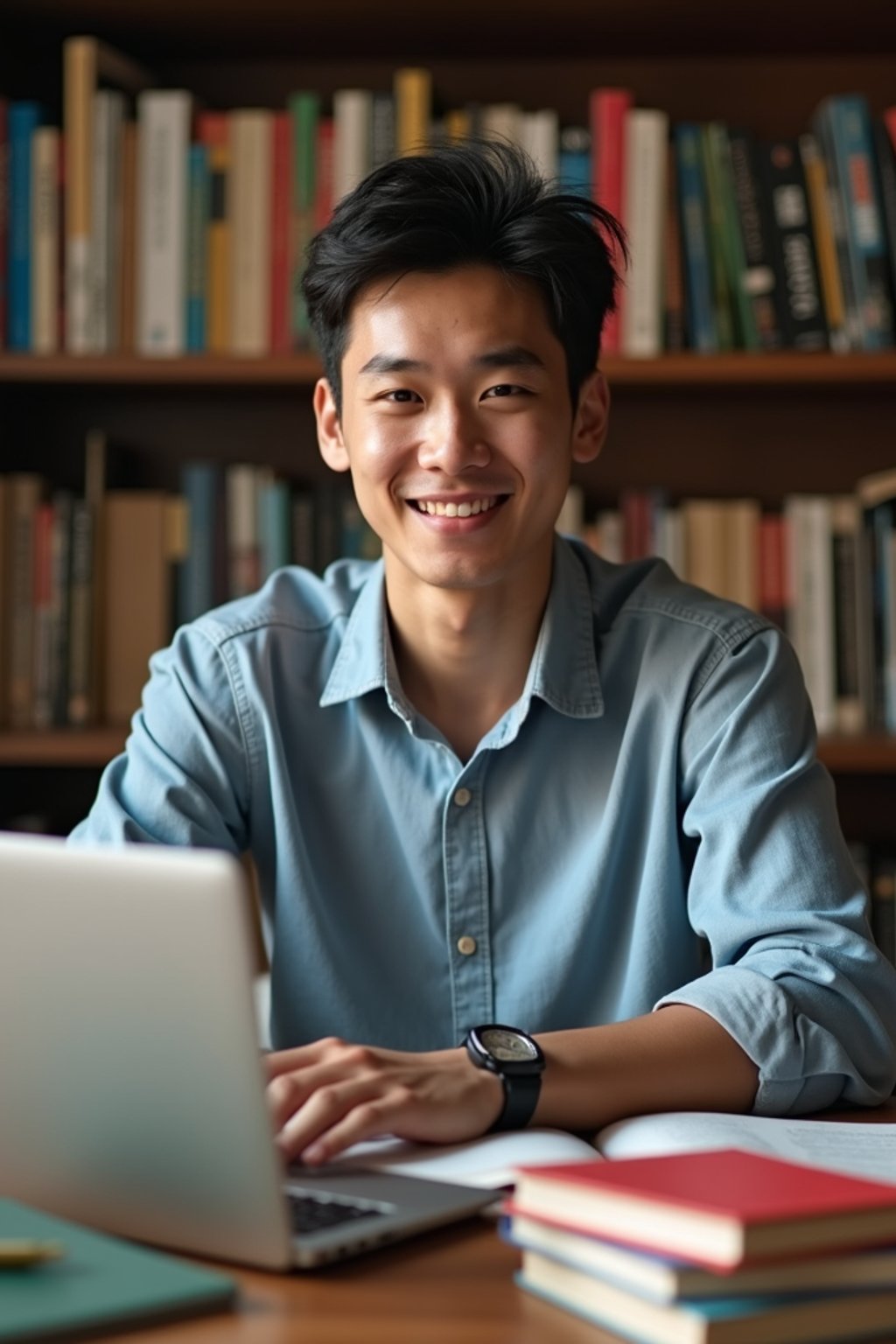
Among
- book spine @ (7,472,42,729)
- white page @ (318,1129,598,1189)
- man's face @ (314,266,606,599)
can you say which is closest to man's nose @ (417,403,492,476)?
man's face @ (314,266,606,599)

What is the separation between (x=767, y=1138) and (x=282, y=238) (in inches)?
61.4

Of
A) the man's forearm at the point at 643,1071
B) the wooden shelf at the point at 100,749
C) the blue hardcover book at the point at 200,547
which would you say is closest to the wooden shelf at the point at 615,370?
the blue hardcover book at the point at 200,547

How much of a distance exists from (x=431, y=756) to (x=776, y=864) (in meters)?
0.35

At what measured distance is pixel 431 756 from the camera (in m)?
1.52

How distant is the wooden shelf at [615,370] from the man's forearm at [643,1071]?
1198 mm

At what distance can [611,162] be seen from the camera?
2211 mm

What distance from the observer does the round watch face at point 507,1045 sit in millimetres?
1070

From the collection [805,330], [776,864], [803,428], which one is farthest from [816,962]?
[803,428]

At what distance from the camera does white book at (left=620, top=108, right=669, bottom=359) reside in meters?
2.21

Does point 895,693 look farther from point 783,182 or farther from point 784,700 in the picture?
point 784,700

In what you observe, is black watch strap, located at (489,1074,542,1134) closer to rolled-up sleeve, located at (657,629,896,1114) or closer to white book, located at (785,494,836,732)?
rolled-up sleeve, located at (657,629,896,1114)

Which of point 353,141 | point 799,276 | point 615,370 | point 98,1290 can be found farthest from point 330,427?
point 98,1290

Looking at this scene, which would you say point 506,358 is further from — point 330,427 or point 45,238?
point 45,238

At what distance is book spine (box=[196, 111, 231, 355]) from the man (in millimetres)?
710
